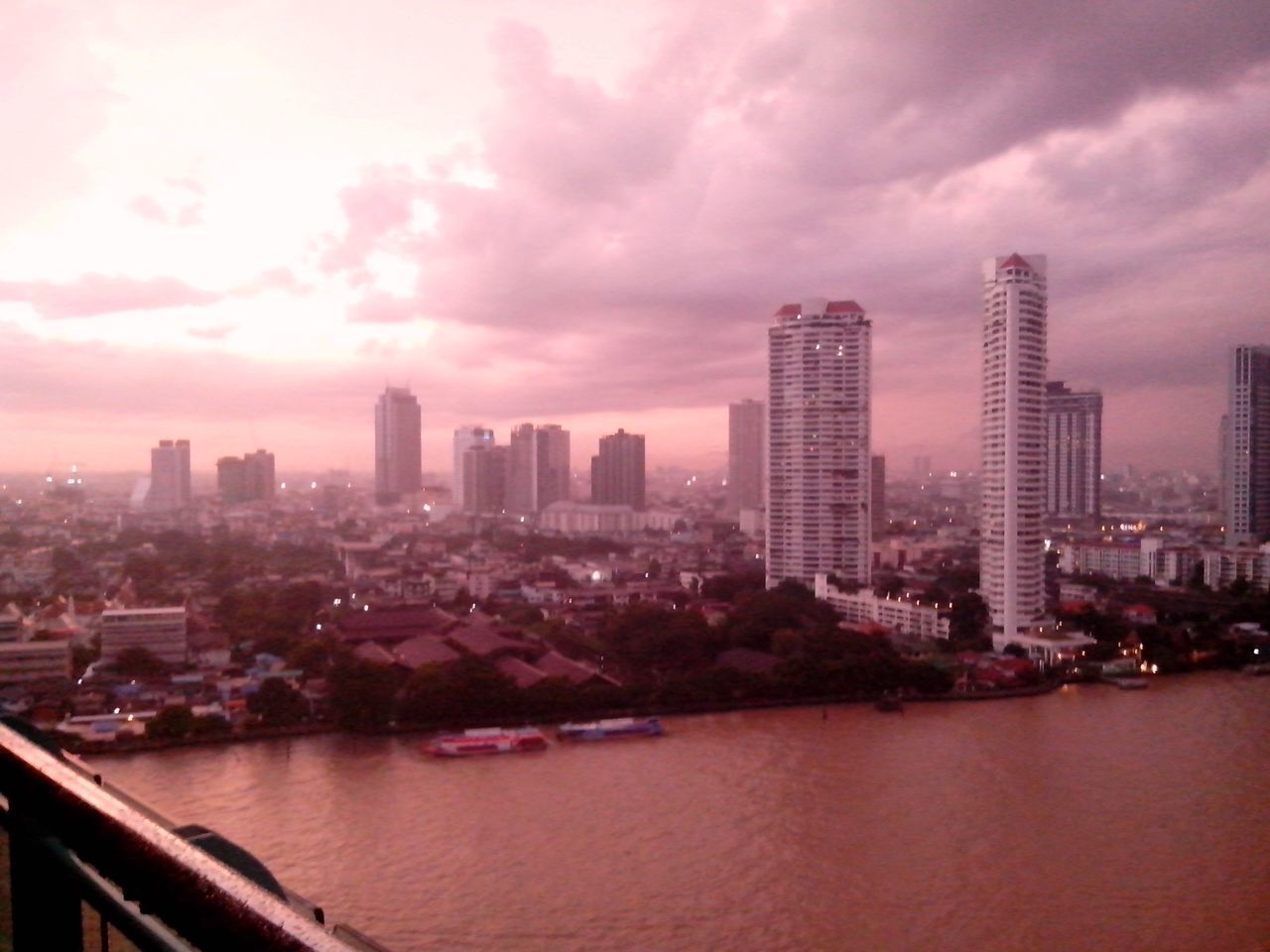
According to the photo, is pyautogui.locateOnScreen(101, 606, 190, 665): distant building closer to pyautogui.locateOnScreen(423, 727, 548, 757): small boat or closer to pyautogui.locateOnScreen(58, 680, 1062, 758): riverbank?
pyautogui.locateOnScreen(58, 680, 1062, 758): riverbank

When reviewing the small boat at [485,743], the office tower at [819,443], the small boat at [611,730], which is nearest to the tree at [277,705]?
the small boat at [485,743]

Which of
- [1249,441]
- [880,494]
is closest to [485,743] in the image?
[880,494]

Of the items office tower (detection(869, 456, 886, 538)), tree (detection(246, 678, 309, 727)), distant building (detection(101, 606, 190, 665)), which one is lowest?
tree (detection(246, 678, 309, 727))

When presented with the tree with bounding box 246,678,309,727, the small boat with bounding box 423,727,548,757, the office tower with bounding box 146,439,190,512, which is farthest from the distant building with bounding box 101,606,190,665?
the office tower with bounding box 146,439,190,512

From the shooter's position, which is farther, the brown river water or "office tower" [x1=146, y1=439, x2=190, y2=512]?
"office tower" [x1=146, y1=439, x2=190, y2=512]

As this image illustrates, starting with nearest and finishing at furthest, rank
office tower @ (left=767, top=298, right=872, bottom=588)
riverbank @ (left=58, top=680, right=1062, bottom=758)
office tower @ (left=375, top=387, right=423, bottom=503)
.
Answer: riverbank @ (left=58, top=680, right=1062, bottom=758), office tower @ (left=767, top=298, right=872, bottom=588), office tower @ (left=375, top=387, right=423, bottom=503)

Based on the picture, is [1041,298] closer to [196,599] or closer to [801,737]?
[801,737]

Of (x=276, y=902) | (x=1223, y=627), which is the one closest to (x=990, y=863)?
(x=276, y=902)
